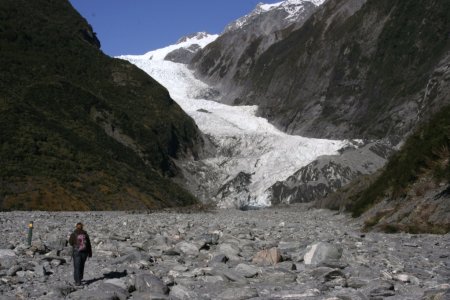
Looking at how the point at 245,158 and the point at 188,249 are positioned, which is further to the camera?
the point at 245,158

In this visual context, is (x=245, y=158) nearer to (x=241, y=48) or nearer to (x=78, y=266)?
(x=241, y=48)

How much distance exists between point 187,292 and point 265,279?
1615 millimetres

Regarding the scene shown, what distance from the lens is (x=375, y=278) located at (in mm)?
9938

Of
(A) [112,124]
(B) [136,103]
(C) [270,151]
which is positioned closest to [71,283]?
(A) [112,124]

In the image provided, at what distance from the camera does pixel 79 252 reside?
10.5 metres

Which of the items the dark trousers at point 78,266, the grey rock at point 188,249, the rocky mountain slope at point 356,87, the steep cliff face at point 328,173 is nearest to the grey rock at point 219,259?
the grey rock at point 188,249

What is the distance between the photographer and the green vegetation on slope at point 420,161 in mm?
19781

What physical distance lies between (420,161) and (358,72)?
77185 mm

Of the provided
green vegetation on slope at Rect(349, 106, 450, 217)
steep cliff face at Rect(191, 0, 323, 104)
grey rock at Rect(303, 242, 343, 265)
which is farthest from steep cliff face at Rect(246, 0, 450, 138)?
Answer: grey rock at Rect(303, 242, 343, 265)

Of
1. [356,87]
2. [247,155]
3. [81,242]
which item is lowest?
[81,242]

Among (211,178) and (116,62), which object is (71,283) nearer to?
(211,178)

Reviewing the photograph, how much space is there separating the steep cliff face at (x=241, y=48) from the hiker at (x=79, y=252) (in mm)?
122884

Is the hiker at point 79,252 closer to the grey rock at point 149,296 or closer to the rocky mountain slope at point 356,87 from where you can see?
the grey rock at point 149,296

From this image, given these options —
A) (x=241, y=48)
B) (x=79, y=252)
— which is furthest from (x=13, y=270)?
(x=241, y=48)
